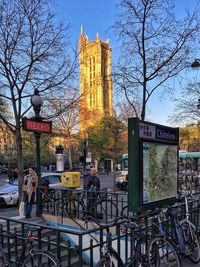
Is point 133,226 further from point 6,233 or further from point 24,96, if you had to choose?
point 24,96

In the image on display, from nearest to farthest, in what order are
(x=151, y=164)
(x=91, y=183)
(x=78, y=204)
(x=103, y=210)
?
(x=151, y=164), (x=103, y=210), (x=78, y=204), (x=91, y=183)

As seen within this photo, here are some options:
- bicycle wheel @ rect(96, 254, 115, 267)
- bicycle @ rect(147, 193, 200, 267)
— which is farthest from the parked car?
bicycle wheel @ rect(96, 254, 115, 267)

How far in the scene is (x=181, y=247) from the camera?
6.09m

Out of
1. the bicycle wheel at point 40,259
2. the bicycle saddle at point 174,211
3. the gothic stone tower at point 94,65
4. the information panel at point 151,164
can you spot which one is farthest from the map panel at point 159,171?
the gothic stone tower at point 94,65

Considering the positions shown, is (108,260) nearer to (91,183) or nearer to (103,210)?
(103,210)

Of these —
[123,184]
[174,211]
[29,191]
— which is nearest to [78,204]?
[29,191]

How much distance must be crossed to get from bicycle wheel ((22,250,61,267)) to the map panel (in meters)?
1.97

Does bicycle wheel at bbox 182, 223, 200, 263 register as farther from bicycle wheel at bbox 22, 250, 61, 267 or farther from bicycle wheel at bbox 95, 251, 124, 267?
bicycle wheel at bbox 22, 250, 61, 267

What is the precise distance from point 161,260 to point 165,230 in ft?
1.61

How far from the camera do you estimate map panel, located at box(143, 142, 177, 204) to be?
602 cm

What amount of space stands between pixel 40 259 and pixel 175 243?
8.04ft

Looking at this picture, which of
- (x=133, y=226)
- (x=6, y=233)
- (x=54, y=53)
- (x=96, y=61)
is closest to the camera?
(x=133, y=226)

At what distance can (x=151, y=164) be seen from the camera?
622 cm

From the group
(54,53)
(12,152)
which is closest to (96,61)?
(54,53)
